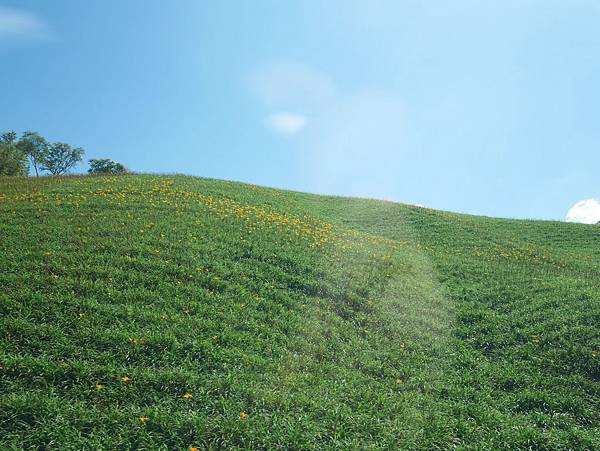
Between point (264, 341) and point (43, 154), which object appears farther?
point (43, 154)

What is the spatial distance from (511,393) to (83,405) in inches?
293

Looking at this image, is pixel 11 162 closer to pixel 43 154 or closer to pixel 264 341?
pixel 43 154

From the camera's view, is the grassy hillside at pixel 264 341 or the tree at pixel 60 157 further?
the tree at pixel 60 157

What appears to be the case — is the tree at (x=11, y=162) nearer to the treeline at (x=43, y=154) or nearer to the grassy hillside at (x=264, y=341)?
the treeline at (x=43, y=154)

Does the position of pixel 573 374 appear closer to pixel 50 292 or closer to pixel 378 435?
pixel 378 435

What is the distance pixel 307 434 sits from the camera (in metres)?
5.95

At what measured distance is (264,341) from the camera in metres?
8.30

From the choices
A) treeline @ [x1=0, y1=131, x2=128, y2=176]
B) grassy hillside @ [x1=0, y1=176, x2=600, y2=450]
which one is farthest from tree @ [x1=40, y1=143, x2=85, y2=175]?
grassy hillside @ [x1=0, y1=176, x2=600, y2=450]

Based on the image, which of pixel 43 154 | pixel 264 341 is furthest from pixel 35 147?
pixel 264 341

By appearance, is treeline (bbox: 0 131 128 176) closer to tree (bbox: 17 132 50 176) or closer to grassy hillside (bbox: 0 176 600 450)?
tree (bbox: 17 132 50 176)

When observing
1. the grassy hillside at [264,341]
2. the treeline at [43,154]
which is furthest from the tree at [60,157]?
the grassy hillside at [264,341]

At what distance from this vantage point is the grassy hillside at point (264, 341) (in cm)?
607

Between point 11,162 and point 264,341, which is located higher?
point 11,162

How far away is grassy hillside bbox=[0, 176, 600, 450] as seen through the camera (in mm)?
6066
